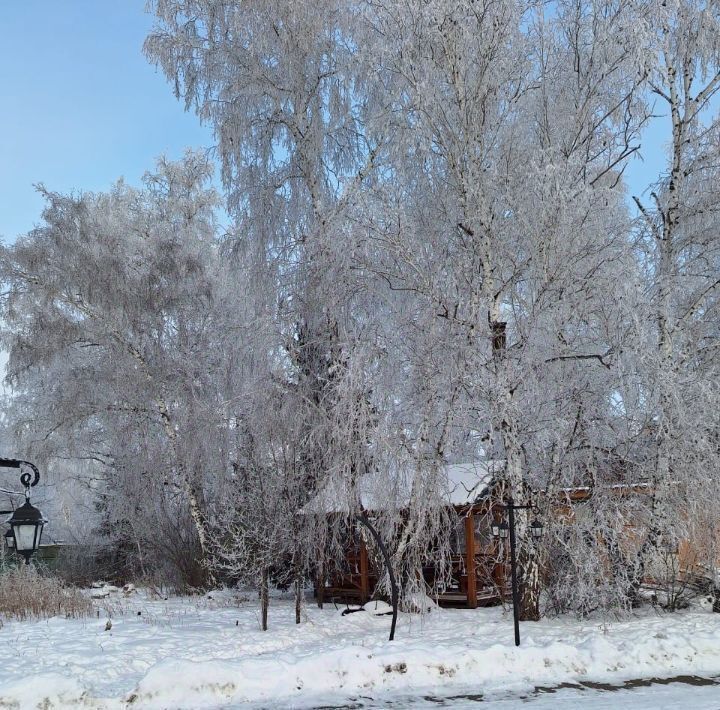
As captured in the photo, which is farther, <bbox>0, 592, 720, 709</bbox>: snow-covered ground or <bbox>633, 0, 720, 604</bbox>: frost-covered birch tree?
<bbox>633, 0, 720, 604</bbox>: frost-covered birch tree

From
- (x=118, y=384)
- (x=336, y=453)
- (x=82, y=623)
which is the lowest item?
(x=82, y=623)

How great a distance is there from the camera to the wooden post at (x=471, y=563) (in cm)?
1293

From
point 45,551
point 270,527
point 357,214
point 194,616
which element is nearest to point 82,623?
point 194,616

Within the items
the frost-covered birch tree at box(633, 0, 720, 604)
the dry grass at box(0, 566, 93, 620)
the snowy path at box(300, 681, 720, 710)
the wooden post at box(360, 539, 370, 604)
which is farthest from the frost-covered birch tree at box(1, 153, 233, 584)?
the snowy path at box(300, 681, 720, 710)

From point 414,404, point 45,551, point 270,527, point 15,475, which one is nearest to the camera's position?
point 414,404

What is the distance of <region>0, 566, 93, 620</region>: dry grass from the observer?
505 inches

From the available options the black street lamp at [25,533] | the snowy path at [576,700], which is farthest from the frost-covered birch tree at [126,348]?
the snowy path at [576,700]

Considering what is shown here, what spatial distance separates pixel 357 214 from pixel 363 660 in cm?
557

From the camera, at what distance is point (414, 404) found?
9984mm

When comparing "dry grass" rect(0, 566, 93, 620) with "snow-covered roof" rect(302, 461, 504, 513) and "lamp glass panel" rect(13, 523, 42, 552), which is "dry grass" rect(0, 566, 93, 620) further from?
"lamp glass panel" rect(13, 523, 42, 552)

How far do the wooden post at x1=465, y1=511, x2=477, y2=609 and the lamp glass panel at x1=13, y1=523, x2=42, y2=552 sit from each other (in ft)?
26.1

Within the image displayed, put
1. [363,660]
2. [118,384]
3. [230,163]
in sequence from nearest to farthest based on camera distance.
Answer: [363,660], [230,163], [118,384]

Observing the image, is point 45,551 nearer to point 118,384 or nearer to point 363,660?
point 118,384

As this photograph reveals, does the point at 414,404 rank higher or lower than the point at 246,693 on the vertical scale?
higher
